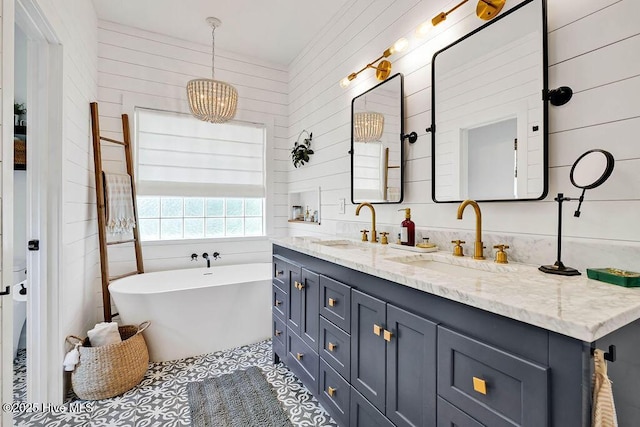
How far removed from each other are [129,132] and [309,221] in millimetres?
1960

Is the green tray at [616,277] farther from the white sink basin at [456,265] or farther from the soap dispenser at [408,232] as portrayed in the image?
the soap dispenser at [408,232]

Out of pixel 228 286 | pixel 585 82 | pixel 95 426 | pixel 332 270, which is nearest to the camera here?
pixel 585 82

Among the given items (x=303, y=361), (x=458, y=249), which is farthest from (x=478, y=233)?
(x=303, y=361)

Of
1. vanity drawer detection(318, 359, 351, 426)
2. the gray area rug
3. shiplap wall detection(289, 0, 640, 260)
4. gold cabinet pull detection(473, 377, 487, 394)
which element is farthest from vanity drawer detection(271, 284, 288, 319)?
gold cabinet pull detection(473, 377, 487, 394)

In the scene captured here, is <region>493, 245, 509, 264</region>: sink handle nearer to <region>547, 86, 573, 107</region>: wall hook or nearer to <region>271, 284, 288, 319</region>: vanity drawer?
<region>547, 86, 573, 107</region>: wall hook

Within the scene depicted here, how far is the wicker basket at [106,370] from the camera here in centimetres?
197

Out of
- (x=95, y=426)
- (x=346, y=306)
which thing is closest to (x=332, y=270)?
(x=346, y=306)

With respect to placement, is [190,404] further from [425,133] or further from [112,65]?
[112,65]

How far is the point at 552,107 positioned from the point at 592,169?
0.38 m

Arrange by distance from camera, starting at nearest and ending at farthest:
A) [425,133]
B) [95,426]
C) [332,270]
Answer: [332,270], [95,426], [425,133]

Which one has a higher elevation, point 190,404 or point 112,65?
point 112,65

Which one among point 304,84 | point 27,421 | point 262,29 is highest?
point 262,29

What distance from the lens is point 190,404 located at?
193cm

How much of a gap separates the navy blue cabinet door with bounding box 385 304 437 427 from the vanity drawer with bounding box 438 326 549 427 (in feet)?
0.16
